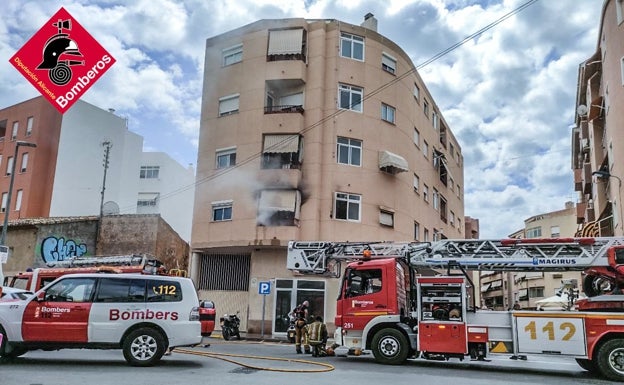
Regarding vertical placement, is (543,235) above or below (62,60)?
above

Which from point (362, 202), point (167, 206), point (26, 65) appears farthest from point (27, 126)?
point (26, 65)

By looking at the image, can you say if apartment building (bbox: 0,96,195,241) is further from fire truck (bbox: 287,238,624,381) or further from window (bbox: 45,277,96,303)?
fire truck (bbox: 287,238,624,381)

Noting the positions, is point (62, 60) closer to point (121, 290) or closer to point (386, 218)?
point (121, 290)

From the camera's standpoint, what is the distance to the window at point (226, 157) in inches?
1073

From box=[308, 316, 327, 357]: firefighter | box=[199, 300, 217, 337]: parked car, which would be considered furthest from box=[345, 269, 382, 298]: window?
box=[199, 300, 217, 337]: parked car

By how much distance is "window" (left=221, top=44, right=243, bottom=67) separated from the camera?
2881 centimetres

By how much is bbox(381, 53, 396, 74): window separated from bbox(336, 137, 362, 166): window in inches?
192

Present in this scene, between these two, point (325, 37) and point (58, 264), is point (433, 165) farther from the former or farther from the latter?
point (58, 264)

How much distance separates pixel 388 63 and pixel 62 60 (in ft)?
74.0

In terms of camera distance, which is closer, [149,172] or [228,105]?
[228,105]

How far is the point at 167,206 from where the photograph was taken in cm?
4912

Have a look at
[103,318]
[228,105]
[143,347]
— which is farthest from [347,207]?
[103,318]

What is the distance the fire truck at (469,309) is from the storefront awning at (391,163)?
12.7m

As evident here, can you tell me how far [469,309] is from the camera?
1292 centimetres
